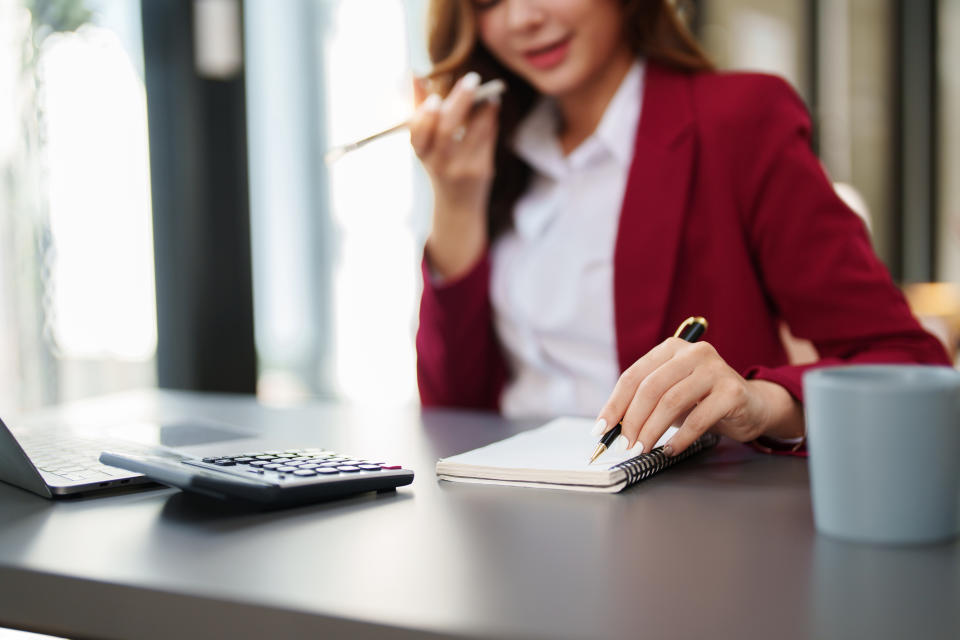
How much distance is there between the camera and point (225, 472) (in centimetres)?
58

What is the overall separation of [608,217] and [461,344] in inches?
10.5

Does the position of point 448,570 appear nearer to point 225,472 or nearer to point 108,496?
point 225,472

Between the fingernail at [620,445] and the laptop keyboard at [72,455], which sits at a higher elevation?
the fingernail at [620,445]

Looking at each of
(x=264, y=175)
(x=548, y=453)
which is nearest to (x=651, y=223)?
(x=548, y=453)

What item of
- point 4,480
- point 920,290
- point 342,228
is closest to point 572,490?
point 4,480

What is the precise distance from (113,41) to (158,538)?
5.71ft

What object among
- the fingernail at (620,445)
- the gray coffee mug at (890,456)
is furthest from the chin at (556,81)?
the gray coffee mug at (890,456)

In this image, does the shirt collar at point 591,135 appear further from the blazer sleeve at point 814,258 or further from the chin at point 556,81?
→ the blazer sleeve at point 814,258

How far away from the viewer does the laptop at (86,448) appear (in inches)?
24.4

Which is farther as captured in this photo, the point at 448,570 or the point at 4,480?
the point at 4,480

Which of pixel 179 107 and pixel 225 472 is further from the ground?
pixel 179 107

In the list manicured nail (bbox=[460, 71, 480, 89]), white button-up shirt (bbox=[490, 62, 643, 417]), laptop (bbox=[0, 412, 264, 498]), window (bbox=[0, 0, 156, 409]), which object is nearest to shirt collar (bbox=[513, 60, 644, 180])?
white button-up shirt (bbox=[490, 62, 643, 417])

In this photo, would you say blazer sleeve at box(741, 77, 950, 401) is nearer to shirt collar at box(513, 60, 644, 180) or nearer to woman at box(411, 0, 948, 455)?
woman at box(411, 0, 948, 455)

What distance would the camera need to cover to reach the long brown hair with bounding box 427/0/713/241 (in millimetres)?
1174
